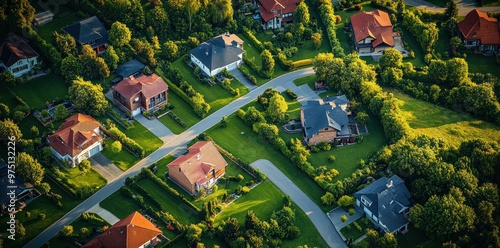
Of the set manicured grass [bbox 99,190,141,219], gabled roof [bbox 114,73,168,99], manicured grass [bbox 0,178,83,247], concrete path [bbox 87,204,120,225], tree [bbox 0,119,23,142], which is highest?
gabled roof [bbox 114,73,168,99]

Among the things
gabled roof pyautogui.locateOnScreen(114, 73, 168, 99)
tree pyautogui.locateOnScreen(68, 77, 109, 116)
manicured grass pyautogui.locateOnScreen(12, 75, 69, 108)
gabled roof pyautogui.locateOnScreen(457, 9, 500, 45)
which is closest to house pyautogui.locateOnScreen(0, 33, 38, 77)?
manicured grass pyautogui.locateOnScreen(12, 75, 69, 108)

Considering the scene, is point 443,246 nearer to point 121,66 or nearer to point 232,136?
point 232,136

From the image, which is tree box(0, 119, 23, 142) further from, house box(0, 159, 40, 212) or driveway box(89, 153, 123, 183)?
driveway box(89, 153, 123, 183)

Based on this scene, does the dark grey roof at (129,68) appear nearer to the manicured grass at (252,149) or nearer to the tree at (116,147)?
the tree at (116,147)

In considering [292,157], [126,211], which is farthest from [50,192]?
[292,157]

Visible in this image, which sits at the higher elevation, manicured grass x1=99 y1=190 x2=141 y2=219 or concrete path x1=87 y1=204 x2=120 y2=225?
manicured grass x1=99 y1=190 x2=141 y2=219

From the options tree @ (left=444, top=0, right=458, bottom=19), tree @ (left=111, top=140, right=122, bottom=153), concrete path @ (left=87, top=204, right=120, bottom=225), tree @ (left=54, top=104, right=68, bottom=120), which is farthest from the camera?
tree @ (left=444, top=0, right=458, bottom=19)

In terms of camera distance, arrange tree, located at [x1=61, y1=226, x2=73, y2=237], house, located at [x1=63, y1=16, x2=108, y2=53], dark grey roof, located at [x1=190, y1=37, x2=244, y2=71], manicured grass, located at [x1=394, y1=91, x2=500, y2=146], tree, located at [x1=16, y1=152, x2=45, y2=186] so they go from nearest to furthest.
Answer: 1. tree, located at [x1=61, y1=226, x2=73, y2=237]
2. tree, located at [x1=16, y1=152, x2=45, y2=186]
3. manicured grass, located at [x1=394, y1=91, x2=500, y2=146]
4. dark grey roof, located at [x1=190, y1=37, x2=244, y2=71]
5. house, located at [x1=63, y1=16, x2=108, y2=53]

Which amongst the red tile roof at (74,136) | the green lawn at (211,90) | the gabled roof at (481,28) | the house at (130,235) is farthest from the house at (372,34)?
the house at (130,235)
